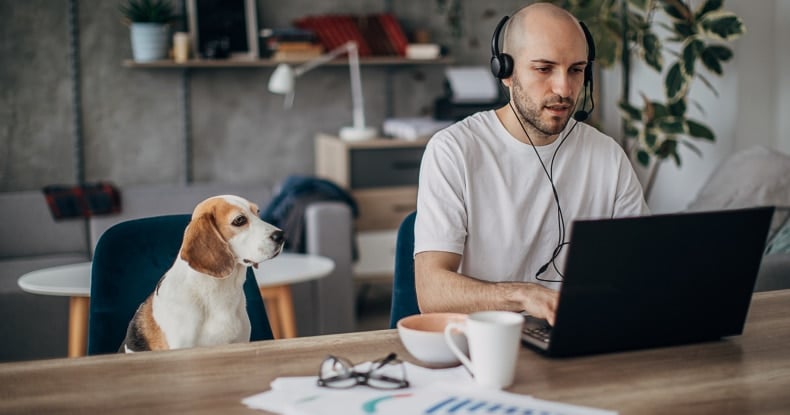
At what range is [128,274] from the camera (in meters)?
1.66

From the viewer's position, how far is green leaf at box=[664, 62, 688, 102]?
143 inches

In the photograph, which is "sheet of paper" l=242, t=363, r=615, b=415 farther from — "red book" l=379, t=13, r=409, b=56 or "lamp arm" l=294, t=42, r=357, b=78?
"red book" l=379, t=13, r=409, b=56

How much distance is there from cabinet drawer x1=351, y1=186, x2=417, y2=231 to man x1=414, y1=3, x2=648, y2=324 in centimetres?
231

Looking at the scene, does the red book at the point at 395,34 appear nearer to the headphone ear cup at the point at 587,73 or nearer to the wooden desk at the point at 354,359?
the headphone ear cup at the point at 587,73

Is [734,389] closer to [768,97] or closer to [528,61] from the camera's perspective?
[528,61]

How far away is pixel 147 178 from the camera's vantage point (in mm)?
4520

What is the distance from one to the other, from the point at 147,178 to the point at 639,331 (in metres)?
3.58

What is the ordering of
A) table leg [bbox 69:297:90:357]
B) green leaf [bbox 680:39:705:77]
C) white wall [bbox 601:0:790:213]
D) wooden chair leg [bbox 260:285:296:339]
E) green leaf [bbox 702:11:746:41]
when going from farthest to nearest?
white wall [bbox 601:0:790:213], green leaf [bbox 680:39:705:77], green leaf [bbox 702:11:746:41], wooden chair leg [bbox 260:285:296:339], table leg [bbox 69:297:90:357]

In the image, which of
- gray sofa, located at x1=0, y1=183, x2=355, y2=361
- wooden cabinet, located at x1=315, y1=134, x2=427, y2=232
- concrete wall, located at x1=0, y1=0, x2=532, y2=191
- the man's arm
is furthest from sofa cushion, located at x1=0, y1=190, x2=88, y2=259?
the man's arm

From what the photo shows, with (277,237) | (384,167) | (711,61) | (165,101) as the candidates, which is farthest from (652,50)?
(277,237)

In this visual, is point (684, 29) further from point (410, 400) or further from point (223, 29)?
point (410, 400)

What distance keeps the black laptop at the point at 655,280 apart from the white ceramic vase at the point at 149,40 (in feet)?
10.7

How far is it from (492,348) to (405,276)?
2.58 ft

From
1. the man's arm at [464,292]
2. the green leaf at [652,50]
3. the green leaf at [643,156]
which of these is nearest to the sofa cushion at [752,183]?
the green leaf at [643,156]
